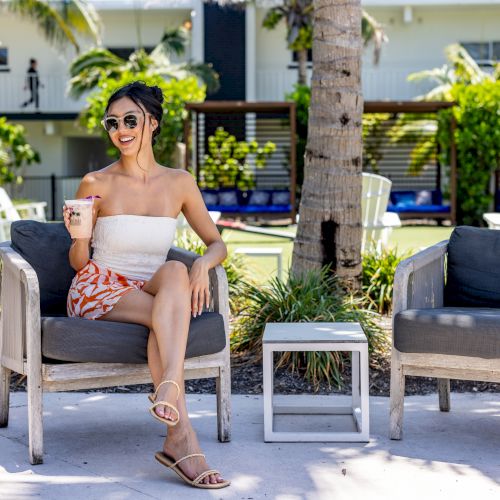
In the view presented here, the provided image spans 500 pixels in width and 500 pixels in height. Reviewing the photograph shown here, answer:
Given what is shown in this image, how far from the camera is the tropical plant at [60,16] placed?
23.6 m

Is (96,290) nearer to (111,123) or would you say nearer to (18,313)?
(18,313)

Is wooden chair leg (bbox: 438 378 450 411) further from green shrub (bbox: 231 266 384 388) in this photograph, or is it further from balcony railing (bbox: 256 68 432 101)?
balcony railing (bbox: 256 68 432 101)

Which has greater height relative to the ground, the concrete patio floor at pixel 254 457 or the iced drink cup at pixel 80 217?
the iced drink cup at pixel 80 217

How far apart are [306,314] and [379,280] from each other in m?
1.63

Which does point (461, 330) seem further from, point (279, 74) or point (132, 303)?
point (279, 74)

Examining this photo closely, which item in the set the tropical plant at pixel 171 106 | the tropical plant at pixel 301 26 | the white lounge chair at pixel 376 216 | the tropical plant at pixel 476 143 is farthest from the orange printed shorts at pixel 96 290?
the tropical plant at pixel 301 26

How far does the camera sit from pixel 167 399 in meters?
3.82

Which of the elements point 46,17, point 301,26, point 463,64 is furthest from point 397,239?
point 46,17

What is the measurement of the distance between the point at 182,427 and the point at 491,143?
48.0 feet

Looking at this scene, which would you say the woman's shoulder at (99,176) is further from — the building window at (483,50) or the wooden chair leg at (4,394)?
the building window at (483,50)

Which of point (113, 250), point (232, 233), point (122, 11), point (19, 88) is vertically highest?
point (122, 11)

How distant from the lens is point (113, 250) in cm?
447

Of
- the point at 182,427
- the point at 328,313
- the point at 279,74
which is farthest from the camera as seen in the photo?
the point at 279,74

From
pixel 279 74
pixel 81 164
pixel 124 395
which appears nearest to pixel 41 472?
pixel 124 395
